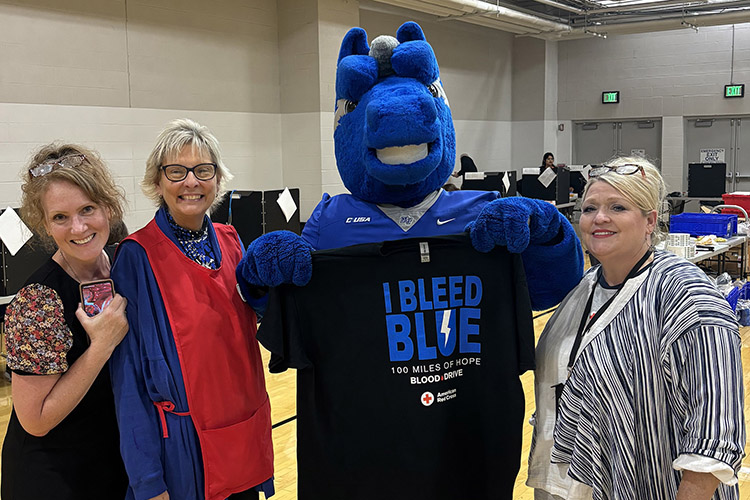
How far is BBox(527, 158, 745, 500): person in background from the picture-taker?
1.51 m

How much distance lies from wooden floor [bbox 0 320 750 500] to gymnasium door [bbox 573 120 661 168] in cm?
826

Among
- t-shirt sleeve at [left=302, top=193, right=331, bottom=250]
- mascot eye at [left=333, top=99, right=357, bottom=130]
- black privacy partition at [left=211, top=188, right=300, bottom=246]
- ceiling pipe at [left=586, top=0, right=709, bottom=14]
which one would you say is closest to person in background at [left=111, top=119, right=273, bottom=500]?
t-shirt sleeve at [left=302, top=193, right=331, bottom=250]

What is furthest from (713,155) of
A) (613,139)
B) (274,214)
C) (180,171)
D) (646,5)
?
(180,171)

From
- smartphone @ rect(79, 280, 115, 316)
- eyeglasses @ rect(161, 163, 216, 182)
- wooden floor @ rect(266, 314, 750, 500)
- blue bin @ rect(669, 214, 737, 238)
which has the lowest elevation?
wooden floor @ rect(266, 314, 750, 500)

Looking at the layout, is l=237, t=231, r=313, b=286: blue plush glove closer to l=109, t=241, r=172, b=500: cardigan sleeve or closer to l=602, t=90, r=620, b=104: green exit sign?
l=109, t=241, r=172, b=500: cardigan sleeve

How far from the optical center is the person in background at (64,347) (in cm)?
167

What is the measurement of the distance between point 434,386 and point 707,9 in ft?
35.3

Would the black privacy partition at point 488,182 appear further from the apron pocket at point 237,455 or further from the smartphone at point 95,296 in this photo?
the smartphone at point 95,296

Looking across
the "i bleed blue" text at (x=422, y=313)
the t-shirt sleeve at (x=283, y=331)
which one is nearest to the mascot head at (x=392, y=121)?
the "i bleed blue" text at (x=422, y=313)

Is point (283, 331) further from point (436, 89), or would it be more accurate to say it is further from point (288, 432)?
point (288, 432)

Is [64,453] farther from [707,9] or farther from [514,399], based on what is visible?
[707,9]

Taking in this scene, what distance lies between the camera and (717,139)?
12.6 m

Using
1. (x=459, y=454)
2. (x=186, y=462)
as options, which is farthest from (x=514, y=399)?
(x=186, y=462)

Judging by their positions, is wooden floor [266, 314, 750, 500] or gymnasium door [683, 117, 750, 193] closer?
wooden floor [266, 314, 750, 500]
